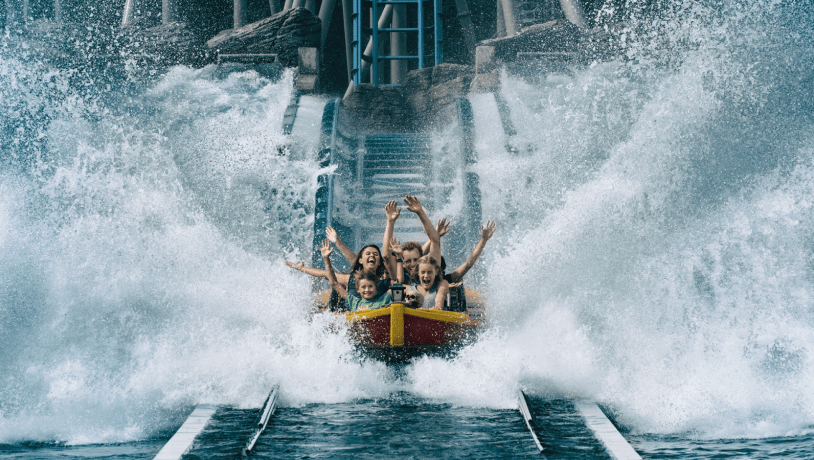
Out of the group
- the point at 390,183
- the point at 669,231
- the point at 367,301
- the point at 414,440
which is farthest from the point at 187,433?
the point at 390,183

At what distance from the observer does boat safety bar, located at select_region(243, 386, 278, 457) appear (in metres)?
3.44

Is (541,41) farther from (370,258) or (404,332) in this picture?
(404,332)

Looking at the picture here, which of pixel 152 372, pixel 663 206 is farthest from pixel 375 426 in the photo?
pixel 663 206

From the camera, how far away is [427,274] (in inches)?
214

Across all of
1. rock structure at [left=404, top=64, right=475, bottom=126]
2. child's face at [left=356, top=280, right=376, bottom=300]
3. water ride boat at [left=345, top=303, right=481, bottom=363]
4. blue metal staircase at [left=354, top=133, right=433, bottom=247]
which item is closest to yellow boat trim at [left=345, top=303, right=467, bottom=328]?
water ride boat at [left=345, top=303, right=481, bottom=363]

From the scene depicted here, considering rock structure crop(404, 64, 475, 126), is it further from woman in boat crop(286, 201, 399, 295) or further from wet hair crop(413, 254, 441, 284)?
wet hair crop(413, 254, 441, 284)

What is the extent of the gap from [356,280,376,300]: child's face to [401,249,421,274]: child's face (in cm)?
35

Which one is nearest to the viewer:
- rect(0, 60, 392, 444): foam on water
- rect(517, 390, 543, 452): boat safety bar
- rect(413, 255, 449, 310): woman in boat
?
rect(517, 390, 543, 452): boat safety bar

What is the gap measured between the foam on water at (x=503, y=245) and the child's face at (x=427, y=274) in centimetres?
58

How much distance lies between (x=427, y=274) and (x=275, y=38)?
9.27 metres

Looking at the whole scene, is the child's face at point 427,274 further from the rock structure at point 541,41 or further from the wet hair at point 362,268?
the rock structure at point 541,41

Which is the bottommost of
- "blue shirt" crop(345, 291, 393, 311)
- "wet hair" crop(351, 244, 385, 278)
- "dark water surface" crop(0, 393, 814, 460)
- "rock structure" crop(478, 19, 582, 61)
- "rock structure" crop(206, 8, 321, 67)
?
"dark water surface" crop(0, 393, 814, 460)

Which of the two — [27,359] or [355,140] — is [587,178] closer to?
[355,140]

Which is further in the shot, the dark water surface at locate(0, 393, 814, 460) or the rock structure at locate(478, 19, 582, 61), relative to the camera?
the rock structure at locate(478, 19, 582, 61)
